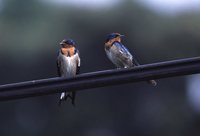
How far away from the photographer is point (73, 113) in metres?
36.0

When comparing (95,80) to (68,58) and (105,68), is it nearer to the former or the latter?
(68,58)

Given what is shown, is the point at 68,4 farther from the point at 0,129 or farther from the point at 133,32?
the point at 0,129

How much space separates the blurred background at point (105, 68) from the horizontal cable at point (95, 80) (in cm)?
2452

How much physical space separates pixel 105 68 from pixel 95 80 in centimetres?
2591

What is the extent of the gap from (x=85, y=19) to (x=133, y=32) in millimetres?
1644

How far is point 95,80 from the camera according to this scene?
919cm

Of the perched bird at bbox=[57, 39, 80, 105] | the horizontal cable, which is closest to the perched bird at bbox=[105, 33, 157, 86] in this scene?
the perched bird at bbox=[57, 39, 80, 105]

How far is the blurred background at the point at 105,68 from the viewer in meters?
34.9

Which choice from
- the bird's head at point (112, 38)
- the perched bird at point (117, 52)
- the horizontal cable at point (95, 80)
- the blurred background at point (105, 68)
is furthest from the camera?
the blurred background at point (105, 68)

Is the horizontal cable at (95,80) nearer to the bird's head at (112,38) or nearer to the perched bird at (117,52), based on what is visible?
the perched bird at (117,52)

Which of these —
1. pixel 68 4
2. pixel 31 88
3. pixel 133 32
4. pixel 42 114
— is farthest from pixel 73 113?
pixel 31 88

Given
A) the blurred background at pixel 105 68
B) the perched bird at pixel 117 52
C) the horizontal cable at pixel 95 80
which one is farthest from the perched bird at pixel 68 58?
the blurred background at pixel 105 68

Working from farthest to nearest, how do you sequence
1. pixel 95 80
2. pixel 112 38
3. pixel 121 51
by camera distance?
pixel 112 38
pixel 121 51
pixel 95 80

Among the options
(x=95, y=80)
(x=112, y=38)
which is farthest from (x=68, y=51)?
(x=95, y=80)
